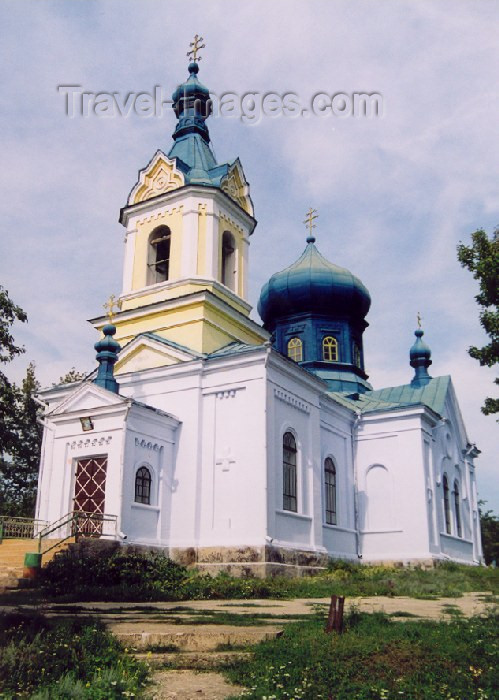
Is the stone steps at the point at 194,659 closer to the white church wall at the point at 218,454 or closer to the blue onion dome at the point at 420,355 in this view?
the white church wall at the point at 218,454

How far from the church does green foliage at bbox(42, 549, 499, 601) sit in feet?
3.30

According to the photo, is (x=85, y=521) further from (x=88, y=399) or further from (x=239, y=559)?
(x=239, y=559)

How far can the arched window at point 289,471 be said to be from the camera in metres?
17.8

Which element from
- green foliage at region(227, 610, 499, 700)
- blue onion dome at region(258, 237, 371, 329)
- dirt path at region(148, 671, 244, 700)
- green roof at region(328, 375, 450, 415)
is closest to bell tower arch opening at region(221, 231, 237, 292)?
green roof at region(328, 375, 450, 415)

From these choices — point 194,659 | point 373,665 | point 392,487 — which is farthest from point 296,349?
point 373,665

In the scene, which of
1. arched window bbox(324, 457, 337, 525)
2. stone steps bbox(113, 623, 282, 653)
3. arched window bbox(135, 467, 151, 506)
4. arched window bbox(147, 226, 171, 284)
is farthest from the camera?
arched window bbox(147, 226, 171, 284)

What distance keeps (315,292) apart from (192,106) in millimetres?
8430

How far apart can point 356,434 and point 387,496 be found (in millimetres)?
2270

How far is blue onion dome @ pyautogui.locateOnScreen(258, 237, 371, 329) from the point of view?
27.7 metres

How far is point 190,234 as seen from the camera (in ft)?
67.1

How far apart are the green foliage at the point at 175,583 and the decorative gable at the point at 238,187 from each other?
1167cm

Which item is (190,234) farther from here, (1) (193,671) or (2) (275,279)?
(1) (193,671)

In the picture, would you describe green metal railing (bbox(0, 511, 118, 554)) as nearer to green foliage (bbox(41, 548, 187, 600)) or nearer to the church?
the church

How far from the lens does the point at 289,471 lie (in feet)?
59.5
